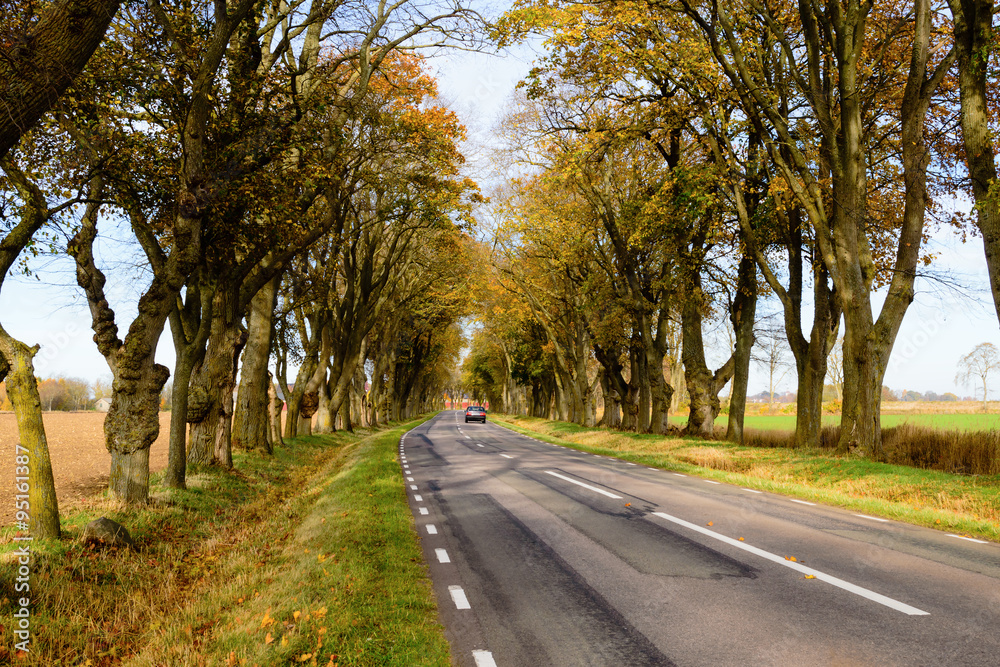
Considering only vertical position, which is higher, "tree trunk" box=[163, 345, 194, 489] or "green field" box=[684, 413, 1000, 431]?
"tree trunk" box=[163, 345, 194, 489]

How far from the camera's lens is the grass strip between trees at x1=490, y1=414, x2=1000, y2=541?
28.4ft

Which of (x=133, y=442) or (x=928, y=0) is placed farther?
(x=928, y=0)

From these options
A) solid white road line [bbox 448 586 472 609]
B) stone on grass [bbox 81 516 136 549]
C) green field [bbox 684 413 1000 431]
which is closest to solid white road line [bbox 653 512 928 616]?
solid white road line [bbox 448 586 472 609]

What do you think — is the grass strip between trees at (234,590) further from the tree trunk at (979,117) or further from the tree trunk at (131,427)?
the tree trunk at (979,117)

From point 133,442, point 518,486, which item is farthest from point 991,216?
point 133,442

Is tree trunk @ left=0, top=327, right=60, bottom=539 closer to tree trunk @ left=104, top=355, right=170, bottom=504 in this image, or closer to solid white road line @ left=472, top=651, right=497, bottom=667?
tree trunk @ left=104, top=355, right=170, bottom=504

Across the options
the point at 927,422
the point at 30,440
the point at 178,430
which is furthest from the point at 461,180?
the point at 927,422

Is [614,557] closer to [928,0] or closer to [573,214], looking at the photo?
[928,0]

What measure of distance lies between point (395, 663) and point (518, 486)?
856 centimetres

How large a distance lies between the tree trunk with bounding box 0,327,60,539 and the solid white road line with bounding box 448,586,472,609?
4.58 m

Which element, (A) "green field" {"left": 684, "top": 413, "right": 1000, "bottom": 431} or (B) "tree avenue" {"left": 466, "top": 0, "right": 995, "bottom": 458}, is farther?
(A) "green field" {"left": 684, "top": 413, "right": 1000, "bottom": 431}

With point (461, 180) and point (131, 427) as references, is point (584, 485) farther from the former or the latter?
point (461, 180)

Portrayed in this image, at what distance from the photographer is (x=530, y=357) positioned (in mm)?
46438
